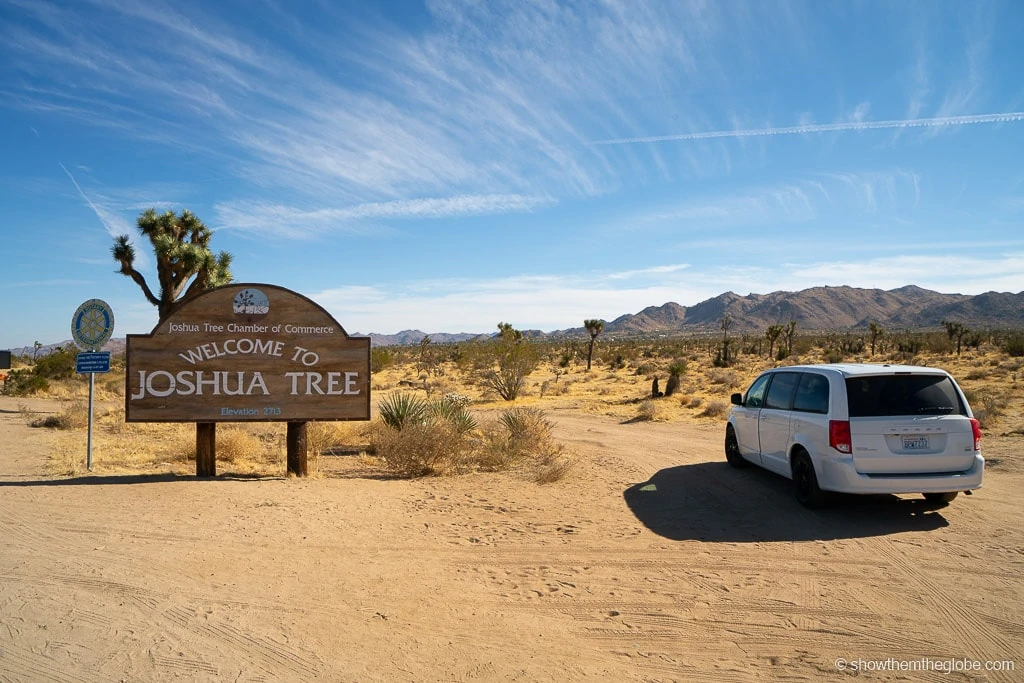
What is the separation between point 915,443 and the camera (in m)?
7.57

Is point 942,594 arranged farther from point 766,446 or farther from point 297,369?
point 297,369

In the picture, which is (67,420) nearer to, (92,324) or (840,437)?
(92,324)

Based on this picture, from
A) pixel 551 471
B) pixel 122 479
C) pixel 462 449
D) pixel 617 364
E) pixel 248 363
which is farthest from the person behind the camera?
pixel 617 364

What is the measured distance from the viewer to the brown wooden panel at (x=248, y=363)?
9789 millimetres

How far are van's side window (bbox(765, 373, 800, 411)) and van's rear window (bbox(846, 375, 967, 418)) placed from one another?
4.08 feet

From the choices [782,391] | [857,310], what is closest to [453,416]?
[782,391]

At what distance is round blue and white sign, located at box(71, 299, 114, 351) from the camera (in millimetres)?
11016

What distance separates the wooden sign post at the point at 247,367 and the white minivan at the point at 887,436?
249 inches

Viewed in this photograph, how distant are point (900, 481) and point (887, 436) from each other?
20.2 inches

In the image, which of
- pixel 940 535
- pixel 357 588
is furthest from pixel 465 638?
pixel 940 535

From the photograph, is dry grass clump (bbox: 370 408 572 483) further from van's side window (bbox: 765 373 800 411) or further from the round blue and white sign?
the round blue and white sign

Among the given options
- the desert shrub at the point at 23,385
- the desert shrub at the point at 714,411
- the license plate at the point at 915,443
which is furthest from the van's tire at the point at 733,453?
the desert shrub at the point at 23,385

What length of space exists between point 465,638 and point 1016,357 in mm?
41870

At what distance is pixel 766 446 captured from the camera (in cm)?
957
